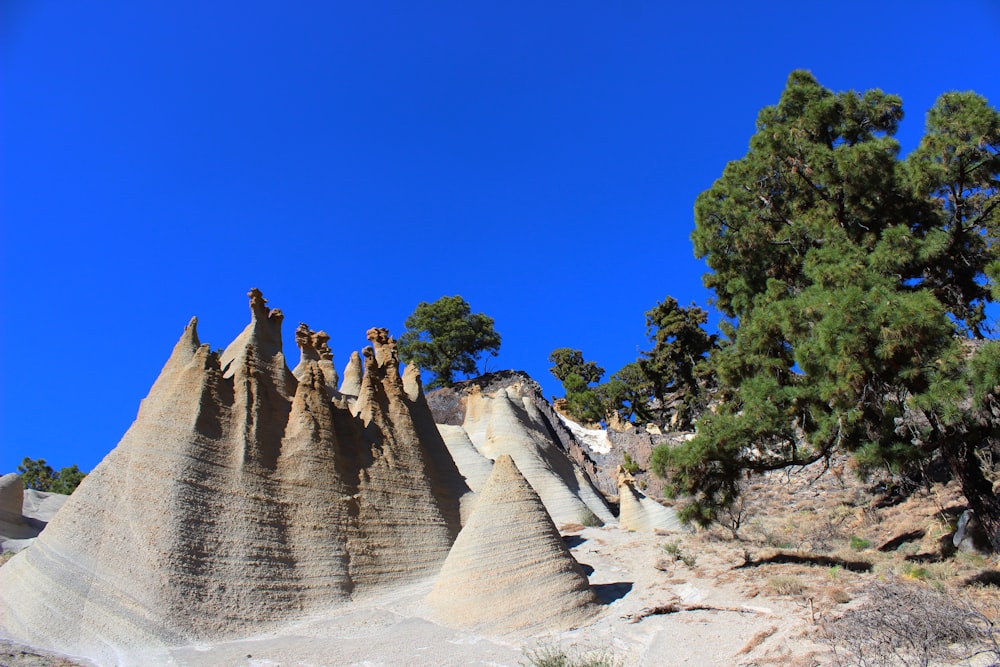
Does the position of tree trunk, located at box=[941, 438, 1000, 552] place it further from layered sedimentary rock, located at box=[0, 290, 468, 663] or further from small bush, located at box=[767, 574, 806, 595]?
layered sedimentary rock, located at box=[0, 290, 468, 663]

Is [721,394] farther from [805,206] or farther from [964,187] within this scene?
[964,187]

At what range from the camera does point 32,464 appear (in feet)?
165

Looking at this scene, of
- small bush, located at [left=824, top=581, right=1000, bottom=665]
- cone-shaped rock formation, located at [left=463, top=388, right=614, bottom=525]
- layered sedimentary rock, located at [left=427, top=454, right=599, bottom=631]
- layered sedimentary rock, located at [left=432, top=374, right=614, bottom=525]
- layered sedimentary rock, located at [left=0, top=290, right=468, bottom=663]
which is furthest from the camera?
layered sedimentary rock, located at [left=432, top=374, right=614, bottom=525]

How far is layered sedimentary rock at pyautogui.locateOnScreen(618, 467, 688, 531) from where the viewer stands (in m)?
19.1

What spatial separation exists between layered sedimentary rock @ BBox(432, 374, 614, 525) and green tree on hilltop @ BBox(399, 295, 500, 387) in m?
13.3

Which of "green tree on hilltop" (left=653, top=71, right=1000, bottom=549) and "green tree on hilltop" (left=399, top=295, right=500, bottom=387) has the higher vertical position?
"green tree on hilltop" (left=399, top=295, right=500, bottom=387)

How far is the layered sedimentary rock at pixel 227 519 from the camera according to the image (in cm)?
898

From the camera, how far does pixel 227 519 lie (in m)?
10.3

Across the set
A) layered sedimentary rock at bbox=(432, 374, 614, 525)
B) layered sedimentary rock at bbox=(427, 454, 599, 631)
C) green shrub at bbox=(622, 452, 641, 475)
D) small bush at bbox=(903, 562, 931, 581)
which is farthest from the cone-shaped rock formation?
small bush at bbox=(903, 562, 931, 581)

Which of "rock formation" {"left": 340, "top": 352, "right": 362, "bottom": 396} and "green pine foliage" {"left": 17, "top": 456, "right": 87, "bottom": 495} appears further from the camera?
"green pine foliage" {"left": 17, "top": 456, "right": 87, "bottom": 495}

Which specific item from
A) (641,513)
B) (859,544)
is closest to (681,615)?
(859,544)

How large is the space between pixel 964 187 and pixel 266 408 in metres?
15.0

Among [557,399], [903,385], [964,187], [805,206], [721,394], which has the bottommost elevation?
[903,385]

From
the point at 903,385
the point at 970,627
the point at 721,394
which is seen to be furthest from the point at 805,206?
the point at 970,627
